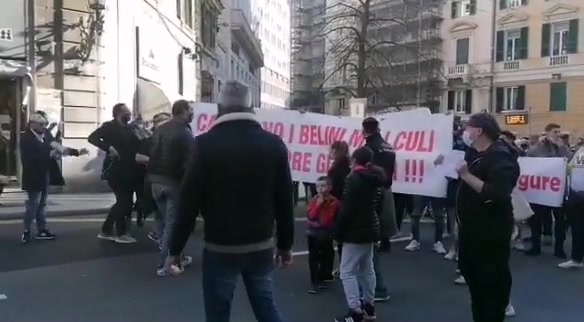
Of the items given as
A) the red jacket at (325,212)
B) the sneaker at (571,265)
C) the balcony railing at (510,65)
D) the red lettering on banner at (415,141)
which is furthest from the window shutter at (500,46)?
the red jacket at (325,212)

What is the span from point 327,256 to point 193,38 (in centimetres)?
2436

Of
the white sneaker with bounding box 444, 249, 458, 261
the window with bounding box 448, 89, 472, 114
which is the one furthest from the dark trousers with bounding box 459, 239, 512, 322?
the window with bounding box 448, 89, 472, 114

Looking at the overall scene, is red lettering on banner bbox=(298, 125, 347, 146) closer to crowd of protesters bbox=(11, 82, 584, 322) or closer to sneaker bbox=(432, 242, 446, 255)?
sneaker bbox=(432, 242, 446, 255)

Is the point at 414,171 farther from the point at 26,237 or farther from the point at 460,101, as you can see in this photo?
the point at 460,101

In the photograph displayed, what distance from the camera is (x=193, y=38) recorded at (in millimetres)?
29984

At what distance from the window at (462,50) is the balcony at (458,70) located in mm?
499

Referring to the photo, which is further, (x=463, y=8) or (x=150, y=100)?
(x=463, y=8)

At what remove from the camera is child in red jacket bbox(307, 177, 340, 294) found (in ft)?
21.7

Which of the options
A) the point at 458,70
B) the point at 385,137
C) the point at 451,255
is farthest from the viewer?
the point at 458,70

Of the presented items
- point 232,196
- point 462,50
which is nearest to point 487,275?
point 232,196

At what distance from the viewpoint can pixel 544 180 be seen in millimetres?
9258

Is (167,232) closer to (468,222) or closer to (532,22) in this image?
(468,222)

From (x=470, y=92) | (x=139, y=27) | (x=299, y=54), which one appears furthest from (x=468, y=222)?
(x=299, y=54)

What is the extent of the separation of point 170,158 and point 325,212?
75.3 inches
